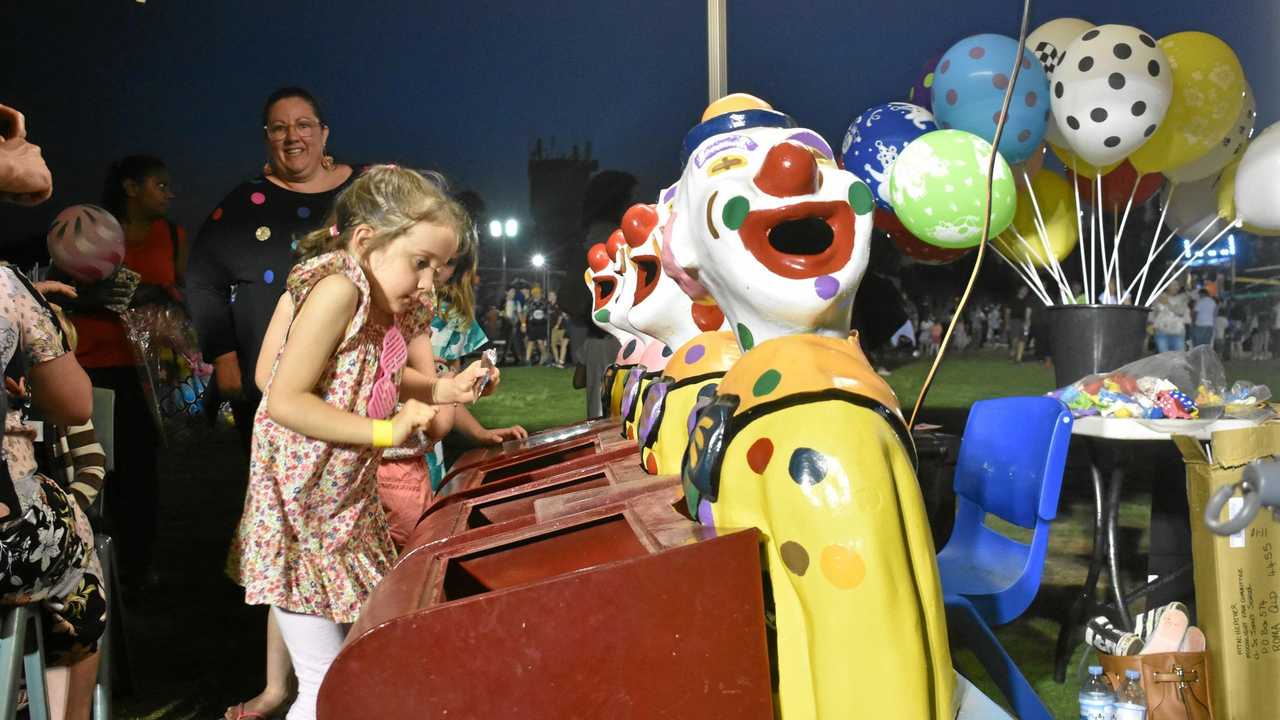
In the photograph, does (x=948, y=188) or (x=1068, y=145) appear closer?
(x=948, y=188)

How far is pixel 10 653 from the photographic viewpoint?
1.41m

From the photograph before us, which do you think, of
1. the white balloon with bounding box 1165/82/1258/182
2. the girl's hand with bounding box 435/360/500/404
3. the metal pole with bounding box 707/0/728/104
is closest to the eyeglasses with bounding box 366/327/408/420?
the girl's hand with bounding box 435/360/500/404

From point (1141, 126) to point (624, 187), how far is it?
7.31 feet

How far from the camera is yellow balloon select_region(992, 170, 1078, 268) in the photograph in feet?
12.7

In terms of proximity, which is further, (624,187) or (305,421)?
(624,187)

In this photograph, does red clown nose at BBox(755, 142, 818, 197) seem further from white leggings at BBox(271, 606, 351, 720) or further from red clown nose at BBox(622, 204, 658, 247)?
white leggings at BBox(271, 606, 351, 720)

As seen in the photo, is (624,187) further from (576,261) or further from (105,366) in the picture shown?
(105,366)

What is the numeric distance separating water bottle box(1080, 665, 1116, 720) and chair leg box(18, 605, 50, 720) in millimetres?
1853

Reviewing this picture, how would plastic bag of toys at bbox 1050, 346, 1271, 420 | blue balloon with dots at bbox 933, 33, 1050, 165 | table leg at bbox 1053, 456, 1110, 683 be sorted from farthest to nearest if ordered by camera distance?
1. blue balloon with dots at bbox 933, 33, 1050, 165
2. table leg at bbox 1053, 456, 1110, 683
3. plastic bag of toys at bbox 1050, 346, 1271, 420

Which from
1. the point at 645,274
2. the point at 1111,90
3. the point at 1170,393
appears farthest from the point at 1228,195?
the point at 645,274

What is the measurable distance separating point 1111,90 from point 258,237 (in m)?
2.84

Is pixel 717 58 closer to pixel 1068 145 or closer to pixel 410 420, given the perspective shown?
pixel 1068 145

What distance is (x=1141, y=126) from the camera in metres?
3.45

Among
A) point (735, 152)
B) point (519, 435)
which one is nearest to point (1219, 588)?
point (735, 152)
